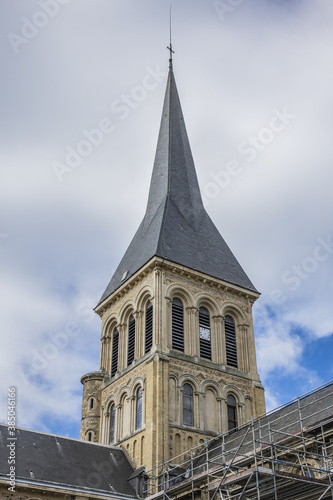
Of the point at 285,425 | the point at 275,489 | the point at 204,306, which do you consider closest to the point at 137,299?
the point at 204,306

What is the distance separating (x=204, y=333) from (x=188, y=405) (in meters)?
4.15

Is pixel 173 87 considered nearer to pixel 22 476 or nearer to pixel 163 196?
pixel 163 196

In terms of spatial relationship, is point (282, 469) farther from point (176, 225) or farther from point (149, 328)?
point (176, 225)

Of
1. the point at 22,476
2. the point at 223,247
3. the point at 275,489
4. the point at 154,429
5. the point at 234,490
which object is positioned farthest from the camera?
the point at 223,247

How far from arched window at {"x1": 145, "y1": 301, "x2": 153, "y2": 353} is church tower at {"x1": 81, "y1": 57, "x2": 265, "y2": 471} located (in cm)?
5

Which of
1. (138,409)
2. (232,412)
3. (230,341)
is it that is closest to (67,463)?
(138,409)

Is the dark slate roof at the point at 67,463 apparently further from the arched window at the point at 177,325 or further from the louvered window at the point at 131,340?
the arched window at the point at 177,325

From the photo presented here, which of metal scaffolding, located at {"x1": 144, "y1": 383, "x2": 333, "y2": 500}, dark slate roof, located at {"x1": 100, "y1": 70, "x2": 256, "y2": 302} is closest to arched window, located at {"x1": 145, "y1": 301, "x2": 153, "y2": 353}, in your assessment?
dark slate roof, located at {"x1": 100, "y1": 70, "x2": 256, "y2": 302}

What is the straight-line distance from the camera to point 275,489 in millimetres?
16719

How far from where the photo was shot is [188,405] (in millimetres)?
28016

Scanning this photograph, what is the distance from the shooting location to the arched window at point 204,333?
3022cm

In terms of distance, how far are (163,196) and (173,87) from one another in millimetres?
12089

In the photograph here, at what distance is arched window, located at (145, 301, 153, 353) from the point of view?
29609mm

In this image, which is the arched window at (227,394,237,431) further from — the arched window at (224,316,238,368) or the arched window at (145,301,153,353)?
the arched window at (145,301,153,353)
